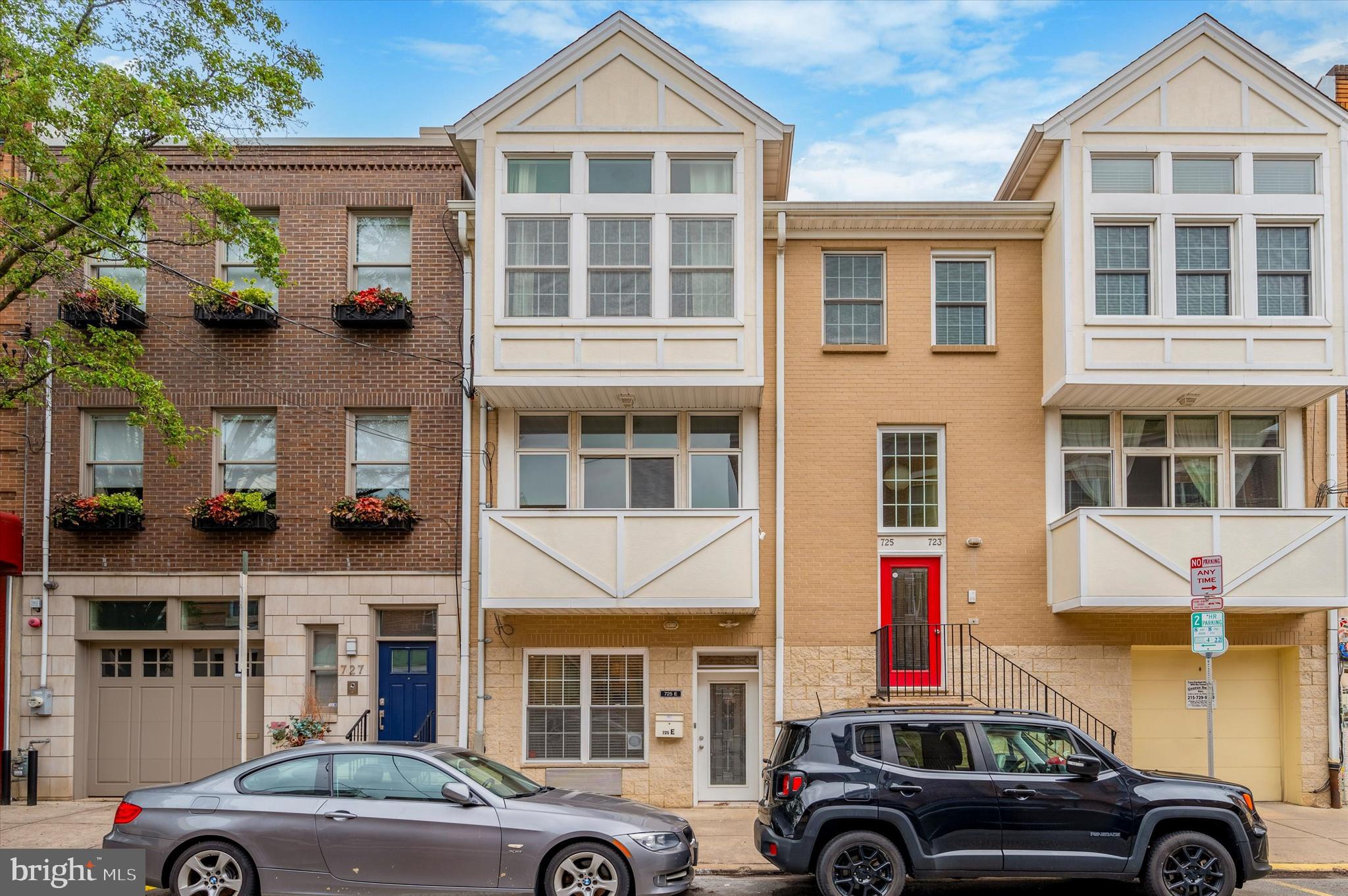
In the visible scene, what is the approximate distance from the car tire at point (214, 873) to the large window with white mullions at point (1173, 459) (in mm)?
11547

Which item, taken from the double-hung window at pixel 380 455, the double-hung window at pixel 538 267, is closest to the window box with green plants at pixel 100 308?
the double-hung window at pixel 380 455

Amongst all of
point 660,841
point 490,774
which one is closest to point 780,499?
point 490,774

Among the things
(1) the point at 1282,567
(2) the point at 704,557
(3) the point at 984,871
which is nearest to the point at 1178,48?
(1) the point at 1282,567

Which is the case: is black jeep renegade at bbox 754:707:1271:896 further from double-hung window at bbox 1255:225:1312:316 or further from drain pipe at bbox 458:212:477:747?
double-hung window at bbox 1255:225:1312:316

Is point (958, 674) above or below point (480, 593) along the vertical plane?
below

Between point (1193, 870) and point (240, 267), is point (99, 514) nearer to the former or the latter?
point (240, 267)

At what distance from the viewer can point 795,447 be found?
15664mm

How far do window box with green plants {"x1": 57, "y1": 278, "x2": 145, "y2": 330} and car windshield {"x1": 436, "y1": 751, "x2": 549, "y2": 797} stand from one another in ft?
29.3

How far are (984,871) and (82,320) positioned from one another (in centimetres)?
1362

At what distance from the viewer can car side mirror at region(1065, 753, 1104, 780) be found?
974cm

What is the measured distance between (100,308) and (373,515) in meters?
4.81

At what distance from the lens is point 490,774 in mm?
10141

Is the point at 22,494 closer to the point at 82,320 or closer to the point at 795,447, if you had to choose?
the point at 82,320

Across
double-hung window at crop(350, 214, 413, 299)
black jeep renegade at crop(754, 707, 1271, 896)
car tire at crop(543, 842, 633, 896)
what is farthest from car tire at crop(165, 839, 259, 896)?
double-hung window at crop(350, 214, 413, 299)
